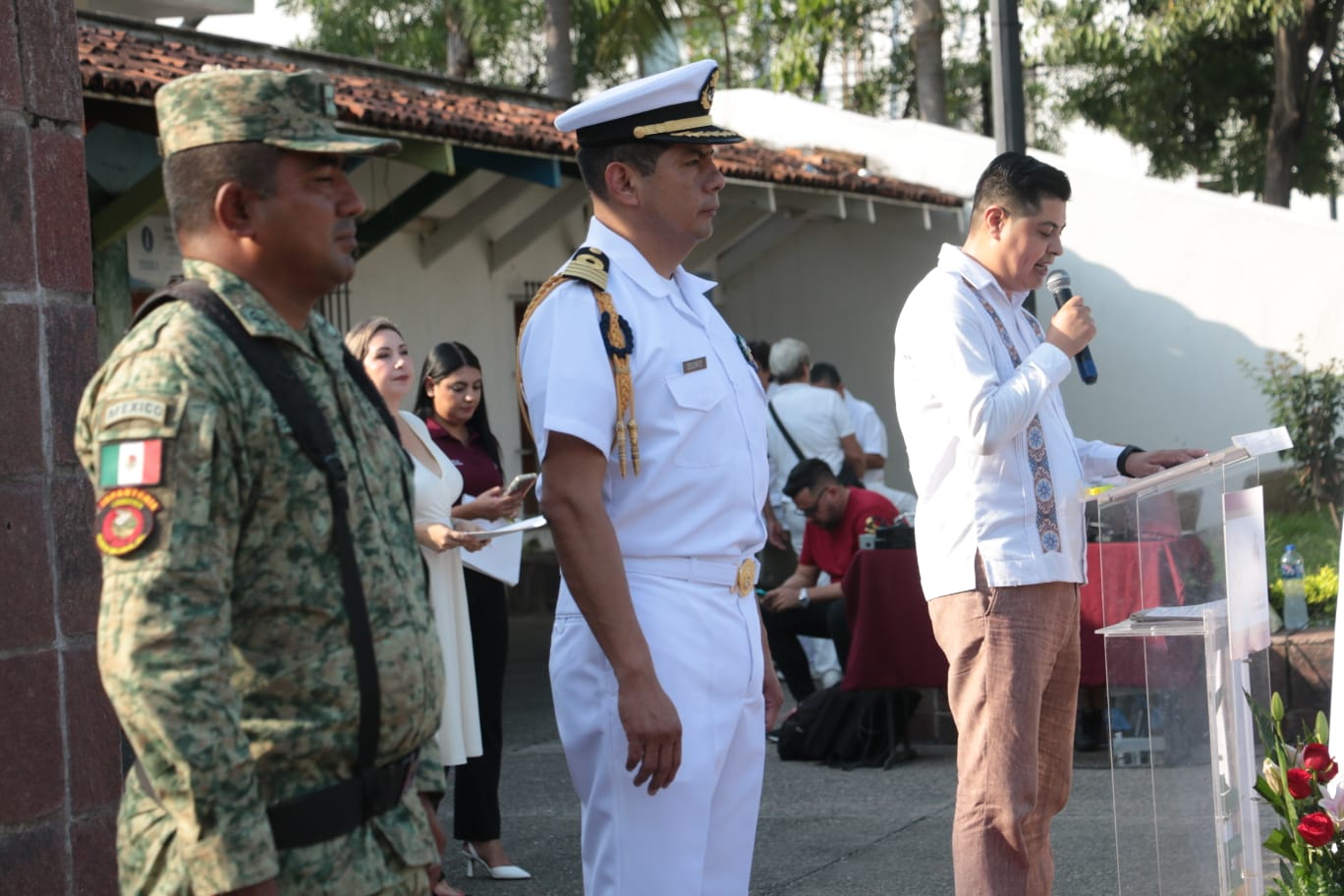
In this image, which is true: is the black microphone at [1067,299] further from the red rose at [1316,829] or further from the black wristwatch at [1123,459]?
the red rose at [1316,829]

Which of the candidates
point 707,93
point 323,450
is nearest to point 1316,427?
point 707,93

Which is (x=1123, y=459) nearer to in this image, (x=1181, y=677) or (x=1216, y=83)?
(x=1181, y=677)

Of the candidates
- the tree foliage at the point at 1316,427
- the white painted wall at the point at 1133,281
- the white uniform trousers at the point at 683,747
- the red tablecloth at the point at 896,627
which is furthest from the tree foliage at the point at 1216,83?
the white uniform trousers at the point at 683,747

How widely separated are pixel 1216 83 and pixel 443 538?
1800 cm

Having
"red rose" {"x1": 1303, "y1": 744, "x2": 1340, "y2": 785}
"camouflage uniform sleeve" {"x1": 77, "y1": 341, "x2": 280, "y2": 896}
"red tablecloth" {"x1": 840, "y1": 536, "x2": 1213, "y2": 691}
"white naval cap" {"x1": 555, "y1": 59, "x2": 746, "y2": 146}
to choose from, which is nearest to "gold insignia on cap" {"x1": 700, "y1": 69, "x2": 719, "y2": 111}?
"white naval cap" {"x1": 555, "y1": 59, "x2": 746, "y2": 146}

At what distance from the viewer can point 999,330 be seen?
3.92m

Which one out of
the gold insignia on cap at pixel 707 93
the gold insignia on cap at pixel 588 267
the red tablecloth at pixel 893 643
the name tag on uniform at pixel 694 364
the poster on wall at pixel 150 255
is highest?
the poster on wall at pixel 150 255

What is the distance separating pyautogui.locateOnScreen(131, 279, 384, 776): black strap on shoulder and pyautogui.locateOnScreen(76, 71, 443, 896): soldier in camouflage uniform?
0.04 ft

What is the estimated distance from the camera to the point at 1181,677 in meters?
3.93

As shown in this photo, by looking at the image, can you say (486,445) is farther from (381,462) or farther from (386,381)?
(381,462)

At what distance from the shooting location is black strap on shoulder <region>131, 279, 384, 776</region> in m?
2.10

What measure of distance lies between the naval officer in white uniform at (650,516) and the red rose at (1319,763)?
4.50 feet

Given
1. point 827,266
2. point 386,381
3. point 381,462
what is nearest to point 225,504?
point 381,462

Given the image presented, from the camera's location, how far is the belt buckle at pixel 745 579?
3.05m
